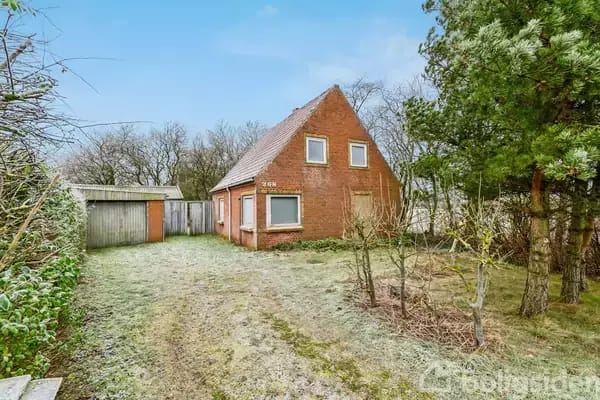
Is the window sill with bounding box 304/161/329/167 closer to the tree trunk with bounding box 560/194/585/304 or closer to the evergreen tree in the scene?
the evergreen tree

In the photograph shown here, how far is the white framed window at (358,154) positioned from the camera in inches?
484

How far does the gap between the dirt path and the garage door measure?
6.28 metres

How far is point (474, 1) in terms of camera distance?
407 centimetres

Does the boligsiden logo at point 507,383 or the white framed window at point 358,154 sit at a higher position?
the white framed window at point 358,154

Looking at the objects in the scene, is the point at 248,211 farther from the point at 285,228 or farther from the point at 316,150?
the point at 316,150

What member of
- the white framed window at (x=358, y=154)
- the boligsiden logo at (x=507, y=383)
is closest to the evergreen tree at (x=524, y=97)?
the boligsiden logo at (x=507, y=383)

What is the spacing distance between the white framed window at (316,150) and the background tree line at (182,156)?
636 inches

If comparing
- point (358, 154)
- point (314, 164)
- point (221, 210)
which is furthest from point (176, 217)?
point (358, 154)

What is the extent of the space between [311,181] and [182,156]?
19.8m

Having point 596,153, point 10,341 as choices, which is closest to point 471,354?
point 596,153

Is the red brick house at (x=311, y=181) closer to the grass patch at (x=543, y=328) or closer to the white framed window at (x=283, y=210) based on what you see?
the white framed window at (x=283, y=210)

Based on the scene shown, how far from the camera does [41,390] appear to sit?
2041mm

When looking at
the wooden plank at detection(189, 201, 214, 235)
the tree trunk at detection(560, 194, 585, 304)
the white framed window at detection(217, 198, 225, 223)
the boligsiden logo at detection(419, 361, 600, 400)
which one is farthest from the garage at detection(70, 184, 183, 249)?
the tree trunk at detection(560, 194, 585, 304)

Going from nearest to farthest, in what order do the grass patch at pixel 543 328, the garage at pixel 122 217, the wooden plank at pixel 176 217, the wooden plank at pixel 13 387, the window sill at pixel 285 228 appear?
the wooden plank at pixel 13 387 < the grass patch at pixel 543 328 < the window sill at pixel 285 228 < the garage at pixel 122 217 < the wooden plank at pixel 176 217
